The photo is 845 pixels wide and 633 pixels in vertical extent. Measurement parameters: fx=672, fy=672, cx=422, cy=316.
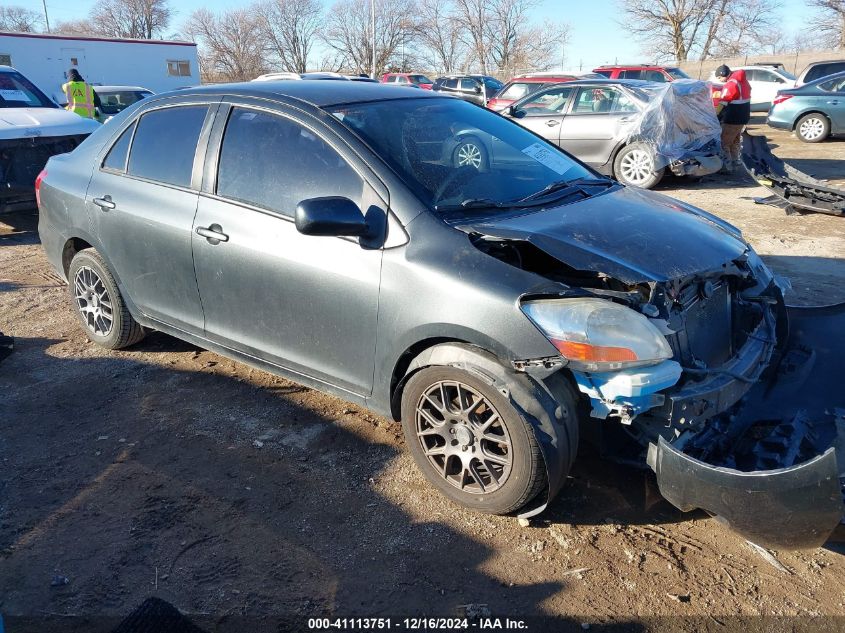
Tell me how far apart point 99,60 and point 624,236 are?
28.6m

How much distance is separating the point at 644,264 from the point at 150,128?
3.07 meters

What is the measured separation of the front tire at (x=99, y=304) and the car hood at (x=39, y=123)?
4.13 metres

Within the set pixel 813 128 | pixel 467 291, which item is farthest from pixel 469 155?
pixel 813 128

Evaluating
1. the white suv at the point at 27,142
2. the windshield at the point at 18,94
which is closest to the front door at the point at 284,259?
the white suv at the point at 27,142

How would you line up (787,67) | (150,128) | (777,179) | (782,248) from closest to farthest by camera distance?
(150,128)
(782,248)
(777,179)
(787,67)

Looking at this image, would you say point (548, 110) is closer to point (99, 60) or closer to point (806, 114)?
point (806, 114)

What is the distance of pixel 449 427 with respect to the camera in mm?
2973

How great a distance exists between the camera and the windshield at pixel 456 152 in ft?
10.6

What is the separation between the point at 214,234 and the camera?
3584 mm

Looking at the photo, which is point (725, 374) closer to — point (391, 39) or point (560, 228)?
point (560, 228)

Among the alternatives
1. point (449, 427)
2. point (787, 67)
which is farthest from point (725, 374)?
point (787, 67)

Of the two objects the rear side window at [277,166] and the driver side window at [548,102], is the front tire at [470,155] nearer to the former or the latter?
the rear side window at [277,166]

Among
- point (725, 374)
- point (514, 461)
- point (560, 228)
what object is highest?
point (560, 228)

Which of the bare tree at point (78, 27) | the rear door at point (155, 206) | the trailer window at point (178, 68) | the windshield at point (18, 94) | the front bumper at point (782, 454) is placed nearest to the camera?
the front bumper at point (782, 454)
